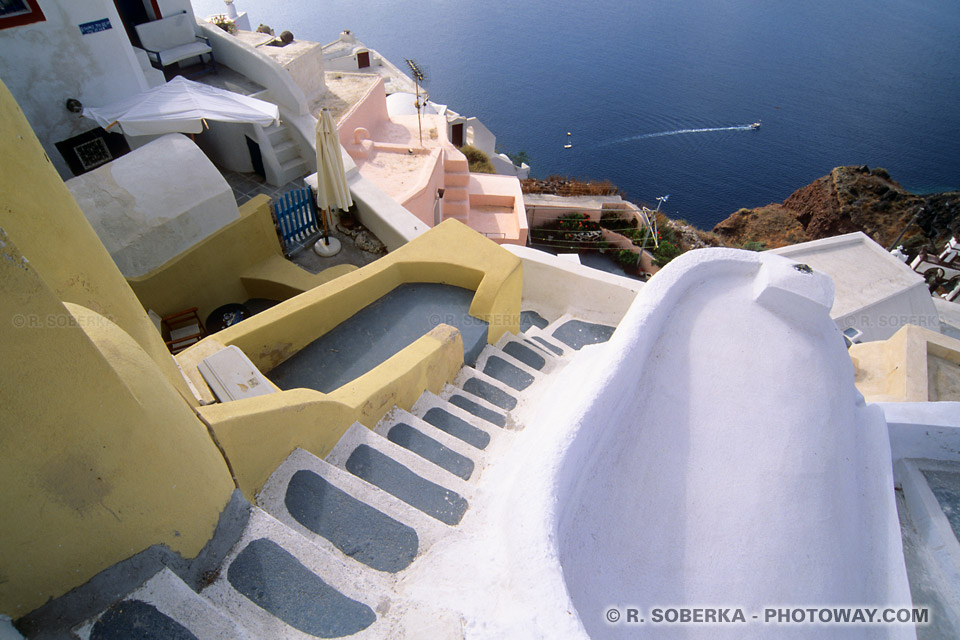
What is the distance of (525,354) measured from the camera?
754cm

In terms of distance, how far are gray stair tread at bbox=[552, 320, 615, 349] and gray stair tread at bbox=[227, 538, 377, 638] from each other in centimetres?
603

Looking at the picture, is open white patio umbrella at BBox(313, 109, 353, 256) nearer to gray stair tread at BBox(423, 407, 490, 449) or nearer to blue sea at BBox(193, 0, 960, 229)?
gray stair tread at BBox(423, 407, 490, 449)

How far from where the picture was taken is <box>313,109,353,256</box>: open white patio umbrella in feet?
28.8

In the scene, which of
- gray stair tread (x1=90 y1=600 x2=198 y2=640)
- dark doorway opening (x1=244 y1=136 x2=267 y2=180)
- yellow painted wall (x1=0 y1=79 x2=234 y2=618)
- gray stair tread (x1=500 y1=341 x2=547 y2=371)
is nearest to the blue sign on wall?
dark doorway opening (x1=244 y1=136 x2=267 y2=180)

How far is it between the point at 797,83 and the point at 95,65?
70.8m

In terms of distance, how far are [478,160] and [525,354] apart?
70.4 ft

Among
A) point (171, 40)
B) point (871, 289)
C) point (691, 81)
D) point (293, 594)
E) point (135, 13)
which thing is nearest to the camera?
point (293, 594)

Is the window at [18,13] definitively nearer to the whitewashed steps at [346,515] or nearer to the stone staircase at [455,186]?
the whitewashed steps at [346,515]

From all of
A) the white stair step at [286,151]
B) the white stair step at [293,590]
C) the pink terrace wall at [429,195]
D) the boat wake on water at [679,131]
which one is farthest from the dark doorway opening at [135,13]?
the boat wake on water at [679,131]

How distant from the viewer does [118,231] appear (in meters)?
7.48

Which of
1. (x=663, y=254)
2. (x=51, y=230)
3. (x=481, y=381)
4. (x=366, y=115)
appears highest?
(x=51, y=230)

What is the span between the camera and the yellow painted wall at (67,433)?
2139 millimetres

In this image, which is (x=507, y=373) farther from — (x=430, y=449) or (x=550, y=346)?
(x=430, y=449)

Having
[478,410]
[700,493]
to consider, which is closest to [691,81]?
[478,410]
